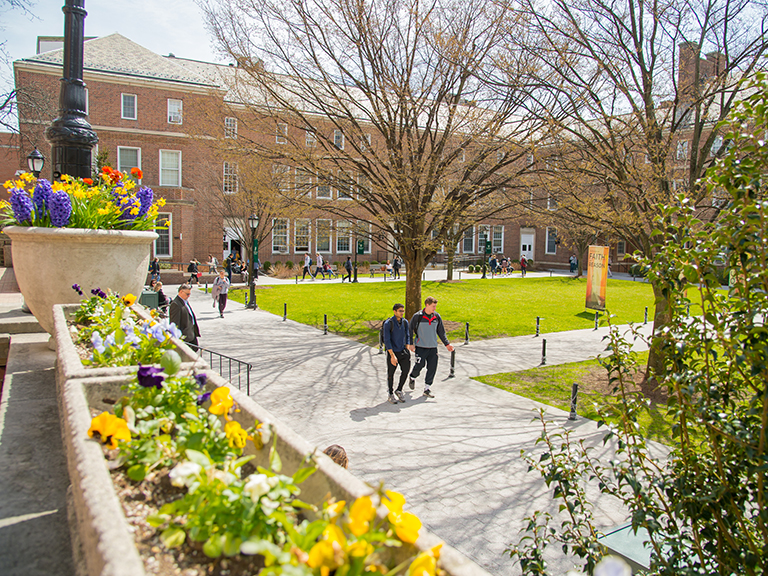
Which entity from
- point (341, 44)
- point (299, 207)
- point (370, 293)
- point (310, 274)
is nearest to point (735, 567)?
point (299, 207)

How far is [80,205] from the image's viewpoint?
Answer: 5.10m

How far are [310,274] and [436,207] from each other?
24910 millimetres

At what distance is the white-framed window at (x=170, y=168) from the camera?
121 ft

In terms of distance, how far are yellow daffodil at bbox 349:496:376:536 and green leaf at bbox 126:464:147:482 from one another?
3.15 feet

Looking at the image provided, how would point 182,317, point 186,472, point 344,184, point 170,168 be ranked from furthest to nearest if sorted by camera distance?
point 170,168, point 344,184, point 182,317, point 186,472

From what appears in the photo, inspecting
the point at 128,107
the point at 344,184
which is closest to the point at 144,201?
the point at 344,184

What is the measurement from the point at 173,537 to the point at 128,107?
1582 inches

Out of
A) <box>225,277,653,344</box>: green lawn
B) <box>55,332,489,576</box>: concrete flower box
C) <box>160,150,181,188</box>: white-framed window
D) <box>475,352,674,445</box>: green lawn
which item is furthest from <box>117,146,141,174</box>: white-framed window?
<box>55,332,489,576</box>: concrete flower box

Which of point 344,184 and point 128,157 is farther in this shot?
point 128,157

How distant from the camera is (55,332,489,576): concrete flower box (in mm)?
1392

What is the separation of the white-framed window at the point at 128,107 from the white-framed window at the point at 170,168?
2897mm

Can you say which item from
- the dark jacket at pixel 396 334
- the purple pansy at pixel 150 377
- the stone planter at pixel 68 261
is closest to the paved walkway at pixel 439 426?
the dark jacket at pixel 396 334

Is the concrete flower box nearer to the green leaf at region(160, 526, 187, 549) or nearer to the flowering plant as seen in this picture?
the green leaf at region(160, 526, 187, 549)

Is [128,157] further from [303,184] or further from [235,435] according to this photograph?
[235,435]
